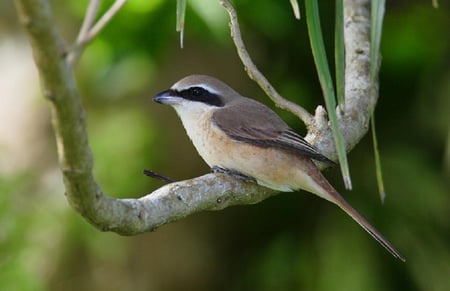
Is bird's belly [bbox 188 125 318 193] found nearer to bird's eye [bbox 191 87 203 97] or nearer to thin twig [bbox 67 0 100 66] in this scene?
bird's eye [bbox 191 87 203 97]

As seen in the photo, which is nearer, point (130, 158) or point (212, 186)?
point (212, 186)

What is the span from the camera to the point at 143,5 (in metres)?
3.96

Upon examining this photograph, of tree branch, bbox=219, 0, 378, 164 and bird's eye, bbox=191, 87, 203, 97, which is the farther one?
bird's eye, bbox=191, 87, 203, 97

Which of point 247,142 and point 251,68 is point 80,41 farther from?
point 247,142

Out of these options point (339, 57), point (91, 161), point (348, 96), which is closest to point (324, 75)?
point (339, 57)

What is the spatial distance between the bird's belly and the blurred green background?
105cm

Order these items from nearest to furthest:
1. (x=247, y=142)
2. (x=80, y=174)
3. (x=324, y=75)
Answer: (x=80, y=174) → (x=324, y=75) → (x=247, y=142)

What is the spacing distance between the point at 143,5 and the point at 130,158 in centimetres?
95

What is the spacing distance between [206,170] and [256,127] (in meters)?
1.98

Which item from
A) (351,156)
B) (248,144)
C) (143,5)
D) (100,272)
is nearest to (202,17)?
(143,5)

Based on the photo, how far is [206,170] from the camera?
524 centimetres

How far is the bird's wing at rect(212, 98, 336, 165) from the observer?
3146 millimetres

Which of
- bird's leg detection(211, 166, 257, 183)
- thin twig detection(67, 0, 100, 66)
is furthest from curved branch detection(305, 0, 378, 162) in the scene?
thin twig detection(67, 0, 100, 66)

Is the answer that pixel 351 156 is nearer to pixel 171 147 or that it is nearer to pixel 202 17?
pixel 171 147
